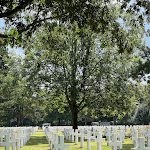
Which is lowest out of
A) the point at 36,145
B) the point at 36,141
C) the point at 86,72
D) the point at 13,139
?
the point at 36,141

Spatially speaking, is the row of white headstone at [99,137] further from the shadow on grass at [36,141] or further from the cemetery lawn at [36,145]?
the shadow on grass at [36,141]

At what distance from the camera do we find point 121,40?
376 inches

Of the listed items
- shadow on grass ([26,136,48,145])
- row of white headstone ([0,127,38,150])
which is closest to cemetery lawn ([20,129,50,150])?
shadow on grass ([26,136,48,145])

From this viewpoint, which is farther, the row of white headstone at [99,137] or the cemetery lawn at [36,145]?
the cemetery lawn at [36,145]

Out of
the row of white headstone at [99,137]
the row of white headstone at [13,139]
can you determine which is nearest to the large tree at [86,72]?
the row of white headstone at [99,137]

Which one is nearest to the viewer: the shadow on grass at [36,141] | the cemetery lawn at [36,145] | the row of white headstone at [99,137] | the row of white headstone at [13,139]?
the row of white headstone at [99,137]

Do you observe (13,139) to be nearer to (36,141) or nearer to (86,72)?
(36,141)

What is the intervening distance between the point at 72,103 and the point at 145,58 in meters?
7.78

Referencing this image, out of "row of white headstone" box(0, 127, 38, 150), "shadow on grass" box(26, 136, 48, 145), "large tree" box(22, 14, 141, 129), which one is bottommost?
"shadow on grass" box(26, 136, 48, 145)

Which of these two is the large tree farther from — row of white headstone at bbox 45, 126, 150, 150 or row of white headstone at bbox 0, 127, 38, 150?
row of white headstone at bbox 0, 127, 38, 150

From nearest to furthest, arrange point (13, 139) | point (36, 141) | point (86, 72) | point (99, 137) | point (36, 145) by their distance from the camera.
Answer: point (13, 139), point (99, 137), point (36, 145), point (36, 141), point (86, 72)

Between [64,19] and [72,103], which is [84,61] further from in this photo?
[64,19]

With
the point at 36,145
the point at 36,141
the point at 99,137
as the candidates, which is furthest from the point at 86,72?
the point at 99,137

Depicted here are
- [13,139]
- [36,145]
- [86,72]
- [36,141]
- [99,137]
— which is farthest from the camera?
[86,72]
